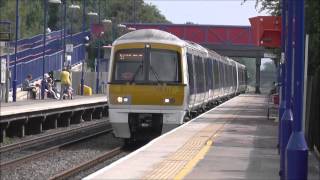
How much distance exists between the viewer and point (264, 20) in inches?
601

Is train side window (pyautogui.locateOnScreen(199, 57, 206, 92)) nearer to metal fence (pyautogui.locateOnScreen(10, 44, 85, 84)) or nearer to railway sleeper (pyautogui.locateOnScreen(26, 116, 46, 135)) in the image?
railway sleeper (pyautogui.locateOnScreen(26, 116, 46, 135))

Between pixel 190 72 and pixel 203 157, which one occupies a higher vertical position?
pixel 190 72

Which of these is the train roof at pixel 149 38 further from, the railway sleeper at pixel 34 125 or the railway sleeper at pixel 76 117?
the railway sleeper at pixel 76 117

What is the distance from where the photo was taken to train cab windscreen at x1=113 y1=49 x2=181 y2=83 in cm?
2075

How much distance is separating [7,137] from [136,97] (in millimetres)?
6214

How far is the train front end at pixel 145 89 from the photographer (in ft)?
67.3

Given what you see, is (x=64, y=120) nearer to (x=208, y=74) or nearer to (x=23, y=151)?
(x=208, y=74)

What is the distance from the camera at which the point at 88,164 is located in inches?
683

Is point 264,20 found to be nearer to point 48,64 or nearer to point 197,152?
point 197,152

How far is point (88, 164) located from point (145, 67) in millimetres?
4329

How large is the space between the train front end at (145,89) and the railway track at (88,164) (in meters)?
0.67

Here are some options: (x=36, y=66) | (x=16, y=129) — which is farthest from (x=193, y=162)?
(x=36, y=66)

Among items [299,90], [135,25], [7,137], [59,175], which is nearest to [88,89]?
[135,25]

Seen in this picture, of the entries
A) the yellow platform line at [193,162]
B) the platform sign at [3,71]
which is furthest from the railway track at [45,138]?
the yellow platform line at [193,162]
